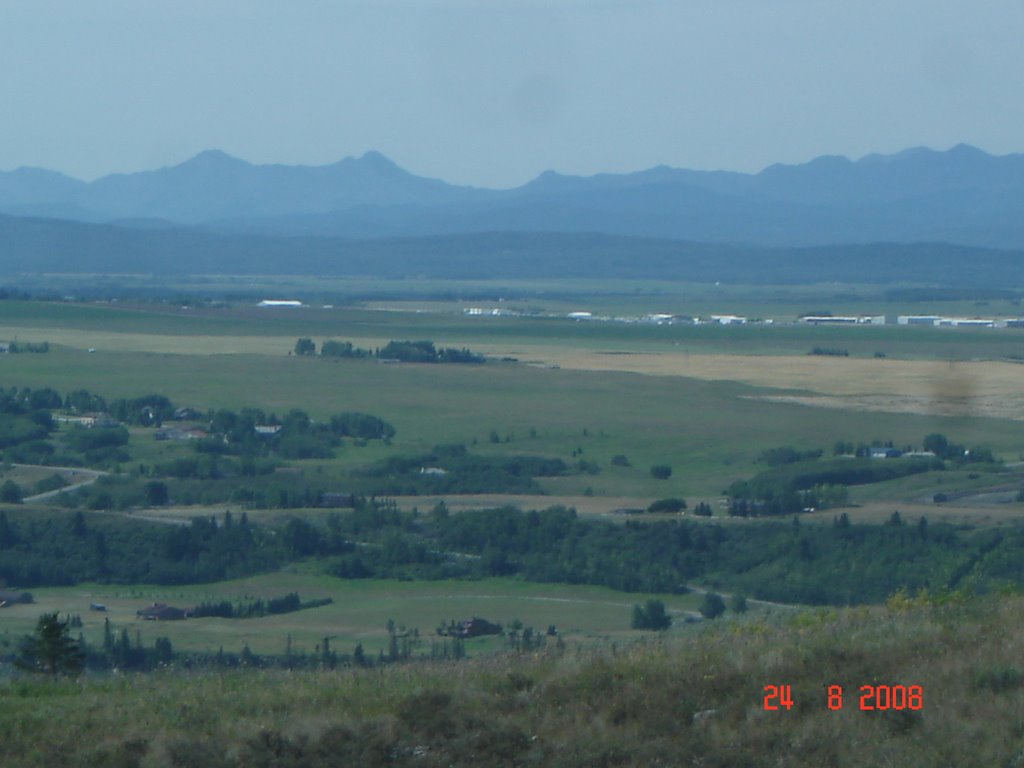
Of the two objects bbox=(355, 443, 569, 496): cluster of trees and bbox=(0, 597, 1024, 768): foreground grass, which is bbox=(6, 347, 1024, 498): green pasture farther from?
bbox=(0, 597, 1024, 768): foreground grass

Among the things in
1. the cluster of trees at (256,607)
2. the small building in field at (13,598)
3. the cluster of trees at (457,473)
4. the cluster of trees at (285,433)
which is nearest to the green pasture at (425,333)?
the cluster of trees at (285,433)

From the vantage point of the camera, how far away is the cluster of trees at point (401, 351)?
5038cm

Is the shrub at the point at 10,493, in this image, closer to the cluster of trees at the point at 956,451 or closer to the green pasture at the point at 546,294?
the cluster of trees at the point at 956,451

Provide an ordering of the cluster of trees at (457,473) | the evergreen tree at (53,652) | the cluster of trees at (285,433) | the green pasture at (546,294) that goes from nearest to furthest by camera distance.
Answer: the evergreen tree at (53,652) → the cluster of trees at (457,473) → the cluster of trees at (285,433) → the green pasture at (546,294)

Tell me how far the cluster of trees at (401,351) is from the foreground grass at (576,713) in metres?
41.8

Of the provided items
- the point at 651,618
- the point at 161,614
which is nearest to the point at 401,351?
the point at 161,614

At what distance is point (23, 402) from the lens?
38938 millimetres

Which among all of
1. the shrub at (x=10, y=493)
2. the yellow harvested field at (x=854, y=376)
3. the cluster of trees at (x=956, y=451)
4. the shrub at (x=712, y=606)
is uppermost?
the yellow harvested field at (x=854, y=376)

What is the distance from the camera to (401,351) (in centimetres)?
5178

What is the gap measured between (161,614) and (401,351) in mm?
35675

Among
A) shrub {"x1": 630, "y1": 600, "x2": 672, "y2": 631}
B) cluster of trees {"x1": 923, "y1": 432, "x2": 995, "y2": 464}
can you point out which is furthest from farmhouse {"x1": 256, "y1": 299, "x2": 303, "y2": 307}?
shrub {"x1": 630, "y1": 600, "x2": 672, "y2": 631}

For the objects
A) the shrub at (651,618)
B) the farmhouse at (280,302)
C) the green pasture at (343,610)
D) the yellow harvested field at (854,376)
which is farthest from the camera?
the farmhouse at (280,302)

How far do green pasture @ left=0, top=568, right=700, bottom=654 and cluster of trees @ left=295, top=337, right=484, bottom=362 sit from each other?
1177 inches

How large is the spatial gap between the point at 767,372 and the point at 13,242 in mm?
120432
